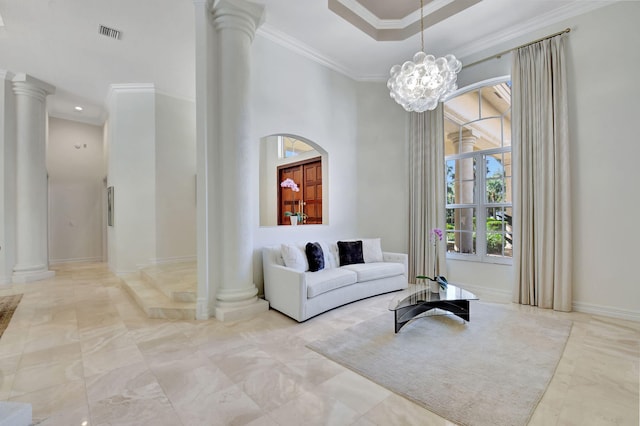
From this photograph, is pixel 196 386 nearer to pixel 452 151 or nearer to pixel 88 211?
pixel 452 151

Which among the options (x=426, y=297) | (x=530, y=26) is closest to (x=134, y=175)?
(x=426, y=297)

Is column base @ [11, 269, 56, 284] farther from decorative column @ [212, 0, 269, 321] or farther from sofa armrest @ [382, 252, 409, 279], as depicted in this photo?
sofa armrest @ [382, 252, 409, 279]

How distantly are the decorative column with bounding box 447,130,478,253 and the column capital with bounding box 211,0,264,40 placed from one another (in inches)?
142

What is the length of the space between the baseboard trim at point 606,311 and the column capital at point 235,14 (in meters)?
5.37

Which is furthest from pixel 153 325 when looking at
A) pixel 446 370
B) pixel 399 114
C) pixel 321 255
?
pixel 399 114

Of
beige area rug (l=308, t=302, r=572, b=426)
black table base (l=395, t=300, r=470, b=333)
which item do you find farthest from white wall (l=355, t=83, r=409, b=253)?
beige area rug (l=308, t=302, r=572, b=426)

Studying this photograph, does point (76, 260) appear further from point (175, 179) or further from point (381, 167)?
point (381, 167)

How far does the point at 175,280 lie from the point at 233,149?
91.2 inches

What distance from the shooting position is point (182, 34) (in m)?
4.14

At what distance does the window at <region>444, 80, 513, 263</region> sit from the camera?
446 centimetres

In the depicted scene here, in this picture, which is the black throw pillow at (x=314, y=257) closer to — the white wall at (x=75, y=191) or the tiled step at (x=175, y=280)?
the tiled step at (x=175, y=280)

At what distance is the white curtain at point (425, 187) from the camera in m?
4.88

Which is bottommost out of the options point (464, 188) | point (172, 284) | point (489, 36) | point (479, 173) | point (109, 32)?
point (172, 284)

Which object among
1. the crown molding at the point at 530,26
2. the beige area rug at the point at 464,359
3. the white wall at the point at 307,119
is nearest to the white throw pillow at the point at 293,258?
the white wall at the point at 307,119
